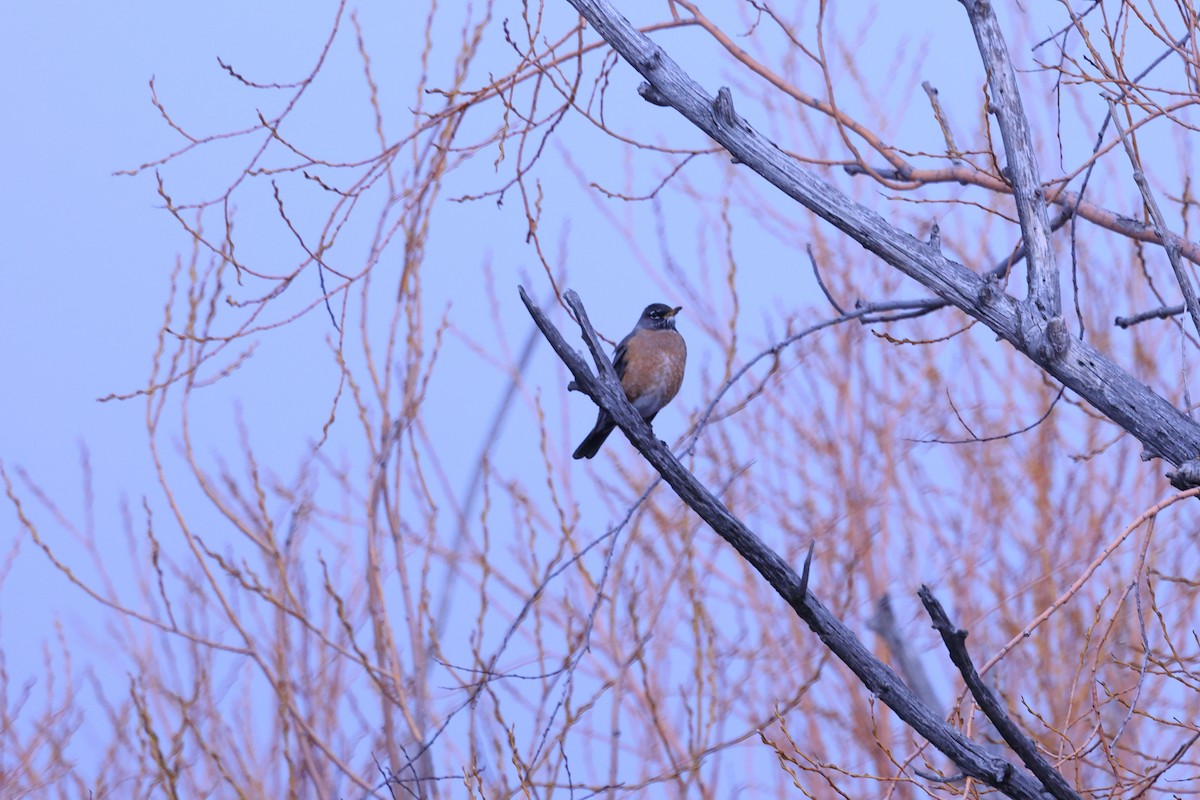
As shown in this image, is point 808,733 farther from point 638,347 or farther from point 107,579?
point 107,579

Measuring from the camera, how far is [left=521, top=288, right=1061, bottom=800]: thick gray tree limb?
236 cm

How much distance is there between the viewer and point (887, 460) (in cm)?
654

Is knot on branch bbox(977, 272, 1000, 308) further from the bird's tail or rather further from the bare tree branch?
the bird's tail

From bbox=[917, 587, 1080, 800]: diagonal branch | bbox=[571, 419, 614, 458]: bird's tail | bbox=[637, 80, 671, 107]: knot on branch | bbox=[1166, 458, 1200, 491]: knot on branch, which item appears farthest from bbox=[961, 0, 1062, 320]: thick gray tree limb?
bbox=[571, 419, 614, 458]: bird's tail

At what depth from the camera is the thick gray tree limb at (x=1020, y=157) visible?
2.76 m

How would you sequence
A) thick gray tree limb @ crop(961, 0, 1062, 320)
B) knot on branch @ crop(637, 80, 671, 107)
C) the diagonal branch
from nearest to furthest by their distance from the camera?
the diagonal branch
thick gray tree limb @ crop(961, 0, 1062, 320)
knot on branch @ crop(637, 80, 671, 107)

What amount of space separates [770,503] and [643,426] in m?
4.16

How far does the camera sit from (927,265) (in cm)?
282

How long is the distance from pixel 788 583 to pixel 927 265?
2.97 feet

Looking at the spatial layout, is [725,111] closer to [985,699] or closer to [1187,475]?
[1187,475]

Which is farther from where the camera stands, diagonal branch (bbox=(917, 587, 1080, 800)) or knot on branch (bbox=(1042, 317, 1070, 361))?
knot on branch (bbox=(1042, 317, 1070, 361))

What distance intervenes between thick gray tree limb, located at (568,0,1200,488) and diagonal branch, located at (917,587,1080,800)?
810mm

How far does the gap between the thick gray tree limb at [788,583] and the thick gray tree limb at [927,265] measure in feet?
2.11

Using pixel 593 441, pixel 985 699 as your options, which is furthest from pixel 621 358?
pixel 985 699
